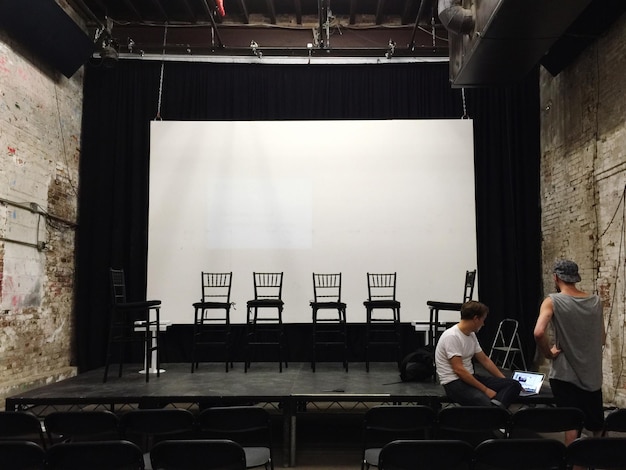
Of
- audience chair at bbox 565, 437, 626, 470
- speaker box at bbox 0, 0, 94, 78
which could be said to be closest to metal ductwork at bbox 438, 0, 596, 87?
audience chair at bbox 565, 437, 626, 470

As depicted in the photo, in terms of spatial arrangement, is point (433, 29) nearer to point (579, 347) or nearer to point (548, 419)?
point (579, 347)

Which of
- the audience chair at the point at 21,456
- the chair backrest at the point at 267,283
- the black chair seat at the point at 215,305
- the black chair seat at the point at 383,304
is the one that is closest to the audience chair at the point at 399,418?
the audience chair at the point at 21,456

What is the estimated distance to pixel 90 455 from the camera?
2186mm

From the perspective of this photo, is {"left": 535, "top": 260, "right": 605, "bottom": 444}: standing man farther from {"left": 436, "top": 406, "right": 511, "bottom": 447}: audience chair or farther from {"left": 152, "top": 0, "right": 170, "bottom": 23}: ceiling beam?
{"left": 152, "top": 0, "right": 170, "bottom": 23}: ceiling beam

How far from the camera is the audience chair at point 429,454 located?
220 cm

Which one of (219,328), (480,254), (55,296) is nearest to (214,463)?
(219,328)

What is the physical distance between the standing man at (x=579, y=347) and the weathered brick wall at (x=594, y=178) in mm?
2346

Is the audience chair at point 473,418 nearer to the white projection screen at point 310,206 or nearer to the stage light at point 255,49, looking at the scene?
the white projection screen at point 310,206

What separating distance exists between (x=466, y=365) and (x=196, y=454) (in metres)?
1.98

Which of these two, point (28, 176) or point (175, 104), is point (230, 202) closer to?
point (175, 104)

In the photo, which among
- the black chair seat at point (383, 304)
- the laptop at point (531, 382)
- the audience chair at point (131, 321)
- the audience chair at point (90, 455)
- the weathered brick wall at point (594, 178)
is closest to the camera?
the audience chair at point (90, 455)

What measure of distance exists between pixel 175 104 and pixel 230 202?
173 centimetres

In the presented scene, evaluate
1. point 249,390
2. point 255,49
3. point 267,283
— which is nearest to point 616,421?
point 249,390

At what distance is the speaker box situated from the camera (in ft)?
17.1
